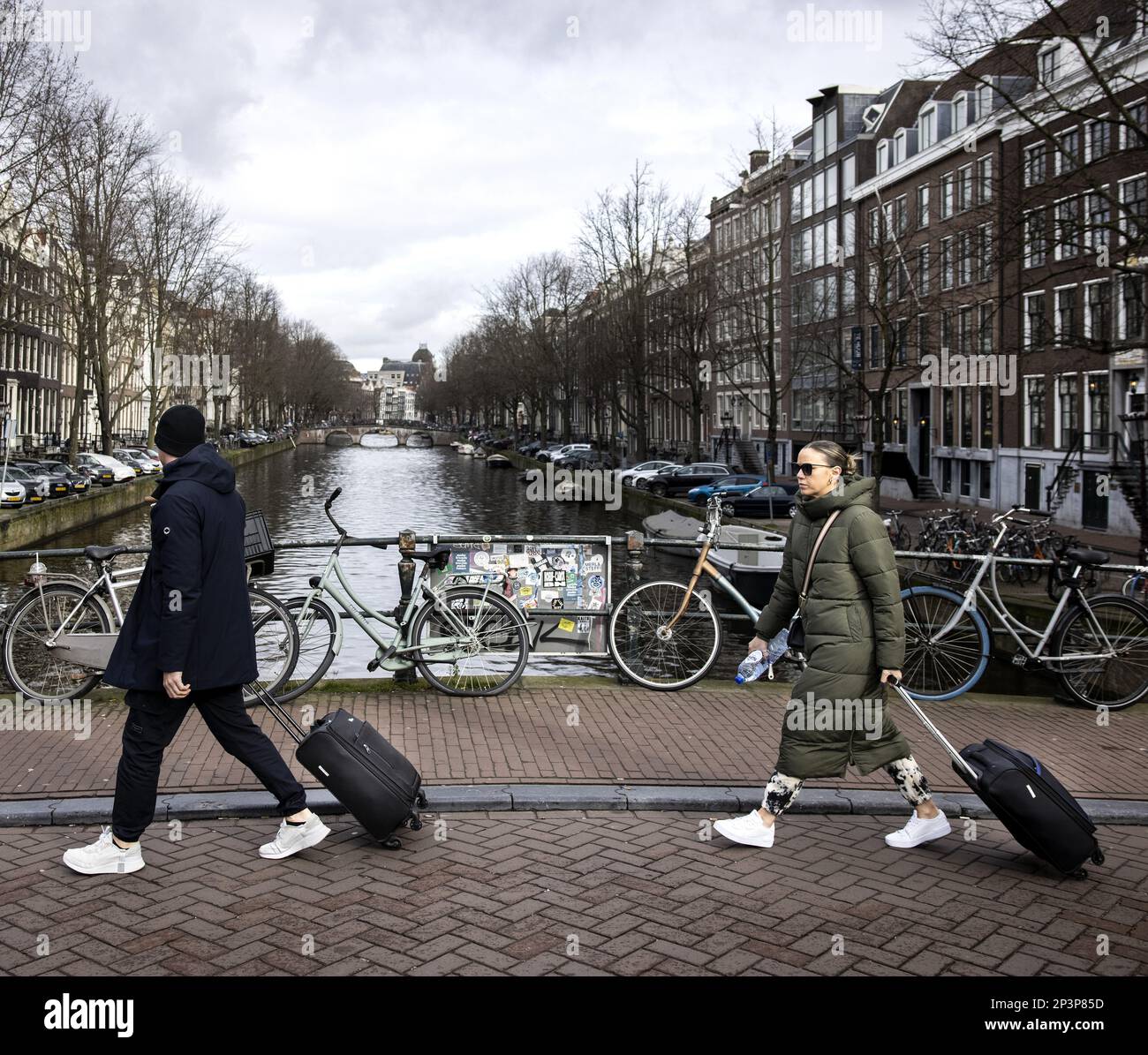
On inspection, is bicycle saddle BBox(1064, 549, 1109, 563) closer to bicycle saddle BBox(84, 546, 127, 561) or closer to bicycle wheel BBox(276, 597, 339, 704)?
bicycle wheel BBox(276, 597, 339, 704)

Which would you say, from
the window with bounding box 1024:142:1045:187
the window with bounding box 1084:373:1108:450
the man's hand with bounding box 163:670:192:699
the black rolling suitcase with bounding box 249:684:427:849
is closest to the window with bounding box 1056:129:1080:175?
the window with bounding box 1024:142:1045:187

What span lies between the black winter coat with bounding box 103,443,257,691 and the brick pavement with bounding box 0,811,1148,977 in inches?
33.4

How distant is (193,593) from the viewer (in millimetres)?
4855

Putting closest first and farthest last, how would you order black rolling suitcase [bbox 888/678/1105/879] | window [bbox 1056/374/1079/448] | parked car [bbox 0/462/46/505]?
black rolling suitcase [bbox 888/678/1105/879], window [bbox 1056/374/1079/448], parked car [bbox 0/462/46/505]

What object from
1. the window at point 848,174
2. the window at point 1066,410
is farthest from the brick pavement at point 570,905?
the window at point 848,174

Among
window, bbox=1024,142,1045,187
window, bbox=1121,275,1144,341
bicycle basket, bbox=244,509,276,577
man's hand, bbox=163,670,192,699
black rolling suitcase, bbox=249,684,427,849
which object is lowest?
black rolling suitcase, bbox=249,684,427,849

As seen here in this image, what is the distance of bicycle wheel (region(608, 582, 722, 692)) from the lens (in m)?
8.62

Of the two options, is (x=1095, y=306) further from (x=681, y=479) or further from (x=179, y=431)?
(x=179, y=431)

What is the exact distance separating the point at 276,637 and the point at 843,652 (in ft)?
13.2

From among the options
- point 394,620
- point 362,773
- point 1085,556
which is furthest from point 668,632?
point 362,773

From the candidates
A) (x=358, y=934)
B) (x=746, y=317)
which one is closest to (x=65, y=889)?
(x=358, y=934)

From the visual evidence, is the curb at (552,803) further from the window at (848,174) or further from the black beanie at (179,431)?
the window at (848,174)

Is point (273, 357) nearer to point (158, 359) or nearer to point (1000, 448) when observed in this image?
point (158, 359)

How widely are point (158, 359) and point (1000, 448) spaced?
33394 mm
